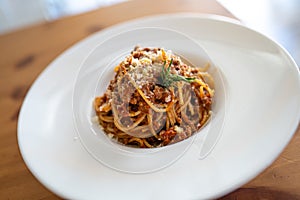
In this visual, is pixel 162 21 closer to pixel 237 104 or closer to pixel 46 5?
pixel 237 104

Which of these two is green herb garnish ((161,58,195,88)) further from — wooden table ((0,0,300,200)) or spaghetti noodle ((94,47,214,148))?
wooden table ((0,0,300,200))

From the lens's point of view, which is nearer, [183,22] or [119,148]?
[119,148]

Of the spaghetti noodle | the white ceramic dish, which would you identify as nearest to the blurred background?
the white ceramic dish

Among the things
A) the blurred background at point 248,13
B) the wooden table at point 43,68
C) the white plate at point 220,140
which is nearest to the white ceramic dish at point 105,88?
the white plate at point 220,140

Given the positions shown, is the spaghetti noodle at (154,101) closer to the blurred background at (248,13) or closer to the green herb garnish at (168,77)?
the green herb garnish at (168,77)

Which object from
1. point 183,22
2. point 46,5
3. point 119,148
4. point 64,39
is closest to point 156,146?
point 119,148
